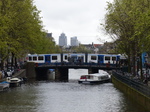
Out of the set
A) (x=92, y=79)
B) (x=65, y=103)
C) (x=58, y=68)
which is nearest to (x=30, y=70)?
(x=58, y=68)

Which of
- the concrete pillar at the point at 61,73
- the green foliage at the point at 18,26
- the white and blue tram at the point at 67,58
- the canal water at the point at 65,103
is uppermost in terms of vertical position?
the green foliage at the point at 18,26

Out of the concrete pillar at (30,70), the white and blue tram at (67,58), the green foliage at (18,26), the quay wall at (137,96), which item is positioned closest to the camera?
the quay wall at (137,96)

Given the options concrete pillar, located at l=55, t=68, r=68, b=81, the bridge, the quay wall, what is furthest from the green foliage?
concrete pillar, located at l=55, t=68, r=68, b=81

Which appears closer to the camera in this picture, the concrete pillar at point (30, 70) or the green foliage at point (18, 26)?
the green foliage at point (18, 26)

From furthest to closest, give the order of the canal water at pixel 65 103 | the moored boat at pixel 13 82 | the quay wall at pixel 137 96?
1. the moored boat at pixel 13 82
2. the canal water at pixel 65 103
3. the quay wall at pixel 137 96

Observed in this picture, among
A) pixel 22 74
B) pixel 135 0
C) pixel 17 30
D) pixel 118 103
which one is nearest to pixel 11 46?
pixel 17 30

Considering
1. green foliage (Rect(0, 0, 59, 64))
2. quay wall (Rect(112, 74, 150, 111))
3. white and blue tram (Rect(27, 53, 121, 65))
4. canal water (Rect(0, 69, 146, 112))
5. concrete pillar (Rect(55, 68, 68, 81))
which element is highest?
green foliage (Rect(0, 0, 59, 64))

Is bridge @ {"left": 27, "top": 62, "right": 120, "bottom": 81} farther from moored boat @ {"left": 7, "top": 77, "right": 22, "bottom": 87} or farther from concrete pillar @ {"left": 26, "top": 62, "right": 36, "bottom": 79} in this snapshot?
moored boat @ {"left": 7, "top": 77, "right": 22, "bottom": 87}

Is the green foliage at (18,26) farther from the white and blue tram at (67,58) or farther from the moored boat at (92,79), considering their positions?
the white and blue tram at (67,58)

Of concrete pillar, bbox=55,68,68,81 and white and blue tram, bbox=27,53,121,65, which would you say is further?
white and blue tram, bbox=27,53,121,65

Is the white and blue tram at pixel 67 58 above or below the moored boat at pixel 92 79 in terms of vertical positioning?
above

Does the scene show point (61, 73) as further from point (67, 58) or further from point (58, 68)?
point (67, 58)

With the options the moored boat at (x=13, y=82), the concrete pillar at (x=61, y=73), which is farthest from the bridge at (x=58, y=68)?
the moored boat at (x=13, y=82)

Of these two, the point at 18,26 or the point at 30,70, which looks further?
the point at 30,70
